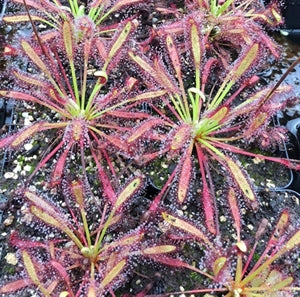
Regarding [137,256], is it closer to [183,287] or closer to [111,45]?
[183,287]

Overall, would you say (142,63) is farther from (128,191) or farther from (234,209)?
(234,209)

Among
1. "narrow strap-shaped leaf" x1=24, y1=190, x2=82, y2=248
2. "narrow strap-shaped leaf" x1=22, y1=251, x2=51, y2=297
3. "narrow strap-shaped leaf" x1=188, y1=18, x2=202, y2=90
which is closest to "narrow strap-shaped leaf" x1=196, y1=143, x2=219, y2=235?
"narrow strap-shaped leaf" x1=188, y1=18, x2=202, y2=90

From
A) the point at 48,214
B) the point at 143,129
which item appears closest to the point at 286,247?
the point at 143,129

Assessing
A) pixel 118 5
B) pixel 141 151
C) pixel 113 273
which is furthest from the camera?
pixel 118 5

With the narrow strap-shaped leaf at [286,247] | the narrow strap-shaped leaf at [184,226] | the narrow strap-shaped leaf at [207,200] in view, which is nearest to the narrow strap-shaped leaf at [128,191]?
the narrow strap-shaped leaf at [184,226]

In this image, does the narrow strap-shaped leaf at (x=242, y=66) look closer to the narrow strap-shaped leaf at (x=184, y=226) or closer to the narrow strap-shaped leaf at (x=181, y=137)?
the narrow strap-shaped leaf at (x=181, y=137)

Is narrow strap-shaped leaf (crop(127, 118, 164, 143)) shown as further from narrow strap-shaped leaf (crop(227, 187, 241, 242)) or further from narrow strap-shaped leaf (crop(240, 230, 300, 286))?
narrow strap-shaped leaf (crop(240, 230, 300, 286))

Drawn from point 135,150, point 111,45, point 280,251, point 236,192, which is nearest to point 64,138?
point 135,150

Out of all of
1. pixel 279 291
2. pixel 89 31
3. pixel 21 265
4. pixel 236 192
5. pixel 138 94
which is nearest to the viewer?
pixel 279 291
